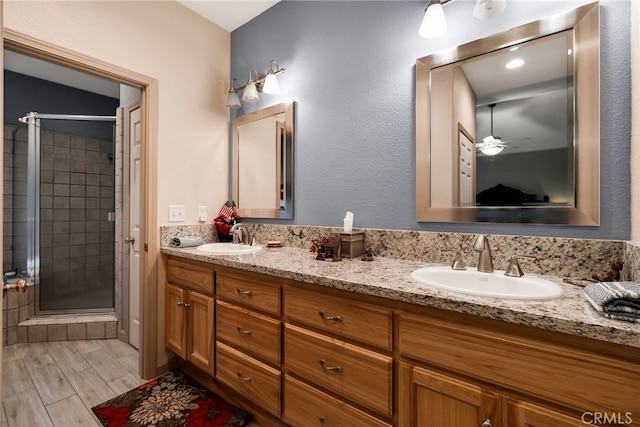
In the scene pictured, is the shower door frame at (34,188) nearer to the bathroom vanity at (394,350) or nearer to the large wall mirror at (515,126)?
the bathroom vanity at (394,350)

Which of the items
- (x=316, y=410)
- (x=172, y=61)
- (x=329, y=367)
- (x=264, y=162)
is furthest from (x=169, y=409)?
(x=172, y=61)

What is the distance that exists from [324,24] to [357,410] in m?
2.14

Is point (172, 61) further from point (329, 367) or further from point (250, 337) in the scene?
point (329, 367)

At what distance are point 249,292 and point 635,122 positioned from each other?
1.67m

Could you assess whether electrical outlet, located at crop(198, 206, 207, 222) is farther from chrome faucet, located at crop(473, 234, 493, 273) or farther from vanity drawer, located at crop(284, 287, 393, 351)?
chrome faucet, located at crop(473, 234, 493, 273)

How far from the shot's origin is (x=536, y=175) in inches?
47.9

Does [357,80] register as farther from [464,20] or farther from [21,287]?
[21,287]

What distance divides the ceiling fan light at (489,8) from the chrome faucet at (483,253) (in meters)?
0.93

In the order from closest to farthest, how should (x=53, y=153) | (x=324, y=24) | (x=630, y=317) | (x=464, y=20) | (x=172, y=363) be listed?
(x=630, y=317)
(x=464, y=20)
(x=324, y=24)
(x=172, y=363)
(x=53, y=153)

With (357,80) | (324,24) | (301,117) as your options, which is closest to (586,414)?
(357,80)

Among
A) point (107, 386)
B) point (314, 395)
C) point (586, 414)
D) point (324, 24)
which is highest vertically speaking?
point (324, 24)

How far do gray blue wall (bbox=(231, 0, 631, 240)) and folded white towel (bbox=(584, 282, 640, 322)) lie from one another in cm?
51

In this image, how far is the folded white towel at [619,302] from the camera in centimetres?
67

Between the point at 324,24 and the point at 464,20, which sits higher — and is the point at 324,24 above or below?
above
